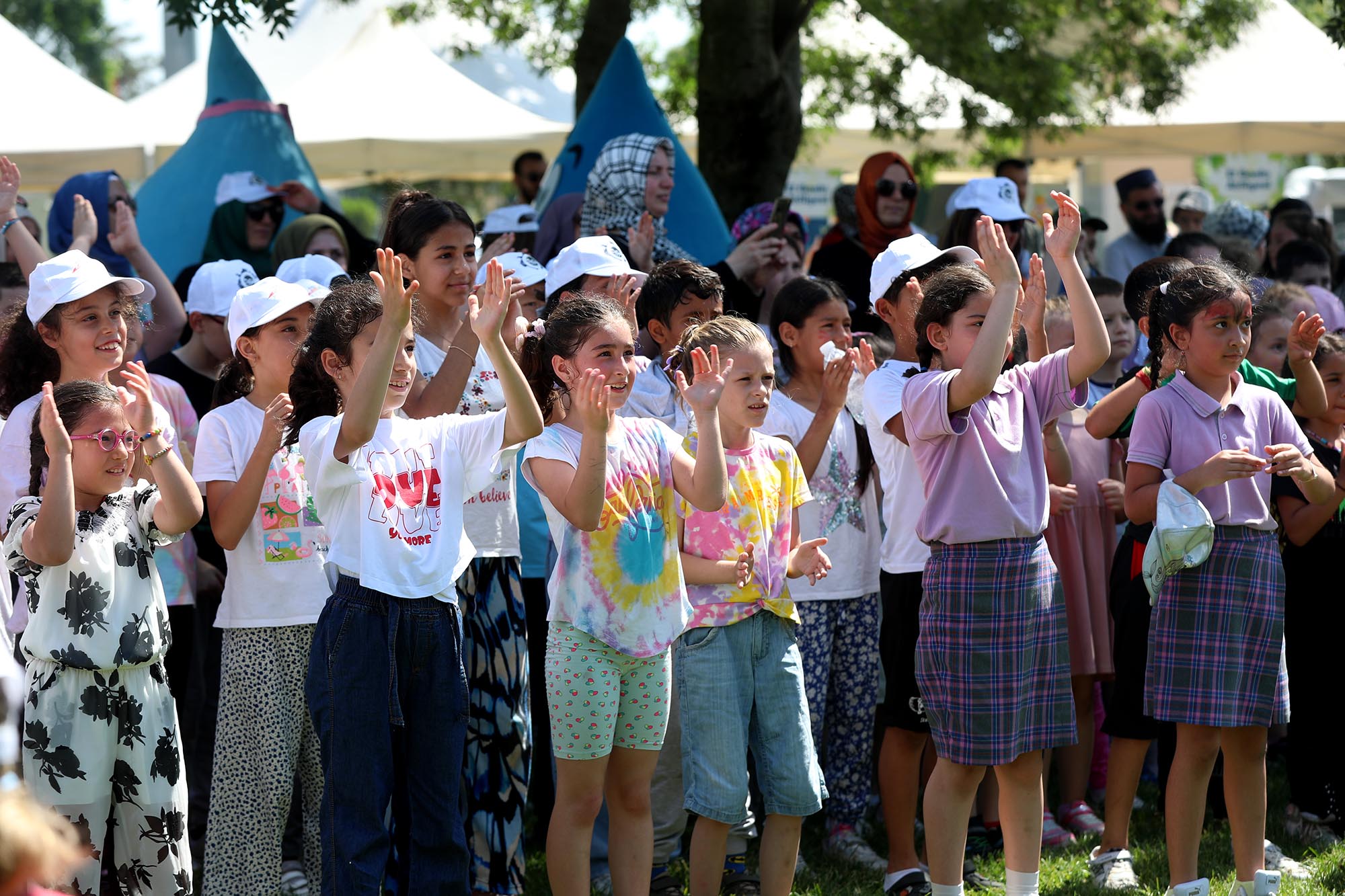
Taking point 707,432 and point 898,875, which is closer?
point 707,432

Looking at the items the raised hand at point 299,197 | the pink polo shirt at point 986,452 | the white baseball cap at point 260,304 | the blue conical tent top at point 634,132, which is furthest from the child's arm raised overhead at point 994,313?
the raised hand at point 299,197

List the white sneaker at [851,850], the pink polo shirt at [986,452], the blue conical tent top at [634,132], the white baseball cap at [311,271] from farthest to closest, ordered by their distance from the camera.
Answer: the blue conical tent top at [634,132]
the white baseball cap at [311,271]
the white sneaker at [851,850]
the pink polo shirt at [986,452]

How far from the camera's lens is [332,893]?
378 centimetres

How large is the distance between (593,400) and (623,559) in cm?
55

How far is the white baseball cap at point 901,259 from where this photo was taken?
15.8 feet

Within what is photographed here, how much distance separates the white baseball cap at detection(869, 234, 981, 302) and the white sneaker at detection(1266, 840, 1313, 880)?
88.7 inches

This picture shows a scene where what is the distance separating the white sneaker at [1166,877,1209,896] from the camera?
173 inches

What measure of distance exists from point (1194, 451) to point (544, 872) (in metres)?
2.54

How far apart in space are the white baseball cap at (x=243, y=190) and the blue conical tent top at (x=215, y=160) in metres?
0.61

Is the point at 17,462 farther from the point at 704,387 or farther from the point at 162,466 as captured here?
the point at 704,387

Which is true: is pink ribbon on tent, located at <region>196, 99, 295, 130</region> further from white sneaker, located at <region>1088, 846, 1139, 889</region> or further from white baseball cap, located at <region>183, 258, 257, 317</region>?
white sneaker, located at <region>1088, 846, 1139, 889</region>

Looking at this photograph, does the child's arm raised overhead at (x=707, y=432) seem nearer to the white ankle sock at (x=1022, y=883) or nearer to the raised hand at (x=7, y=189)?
the white ankle sock at (x=1022, y=883)

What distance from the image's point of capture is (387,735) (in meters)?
3.75

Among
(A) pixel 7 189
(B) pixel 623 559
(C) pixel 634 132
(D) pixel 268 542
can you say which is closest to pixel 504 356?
(B) pixel 623 559
